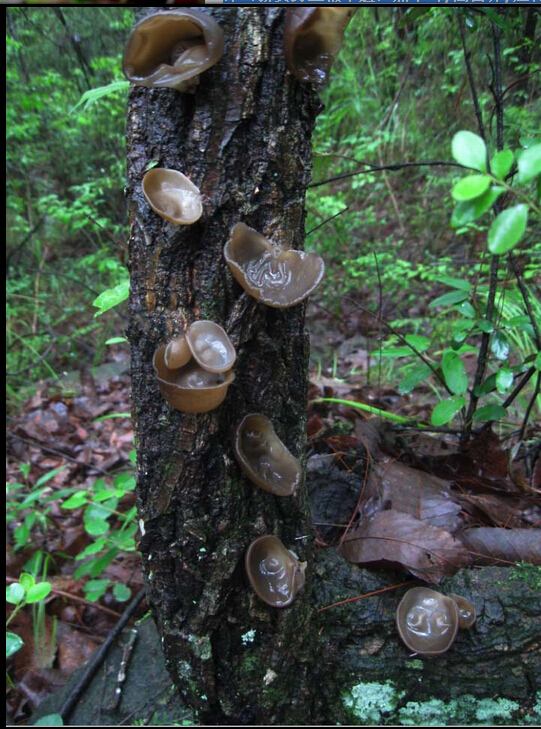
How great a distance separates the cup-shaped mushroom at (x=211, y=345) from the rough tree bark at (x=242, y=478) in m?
0.04

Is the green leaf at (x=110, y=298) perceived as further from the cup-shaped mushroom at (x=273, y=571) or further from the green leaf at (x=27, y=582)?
the green leaf at (x=27, y=582)

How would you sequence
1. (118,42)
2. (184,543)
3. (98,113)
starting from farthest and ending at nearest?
(98,113), (118,42), (184,543)

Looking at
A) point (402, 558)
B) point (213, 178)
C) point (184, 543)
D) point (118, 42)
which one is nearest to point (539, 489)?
point (402, 558)

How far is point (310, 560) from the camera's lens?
1741 mm

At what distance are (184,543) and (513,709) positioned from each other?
1.23 m

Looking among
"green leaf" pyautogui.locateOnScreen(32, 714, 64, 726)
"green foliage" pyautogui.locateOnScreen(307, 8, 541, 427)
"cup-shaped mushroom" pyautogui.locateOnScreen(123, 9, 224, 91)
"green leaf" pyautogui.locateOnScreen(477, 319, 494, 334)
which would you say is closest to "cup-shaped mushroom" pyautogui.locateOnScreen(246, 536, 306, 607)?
"green leaf" pyautogui.locateOnScreen(32, 714, 64, 726)

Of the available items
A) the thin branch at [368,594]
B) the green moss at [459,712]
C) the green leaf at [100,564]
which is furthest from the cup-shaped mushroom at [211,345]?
the green leaf at [100,564]

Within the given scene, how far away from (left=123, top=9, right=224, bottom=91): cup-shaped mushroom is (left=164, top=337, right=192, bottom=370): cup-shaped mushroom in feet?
2.14

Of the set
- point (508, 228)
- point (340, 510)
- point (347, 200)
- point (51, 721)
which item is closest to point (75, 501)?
point (51, 721)

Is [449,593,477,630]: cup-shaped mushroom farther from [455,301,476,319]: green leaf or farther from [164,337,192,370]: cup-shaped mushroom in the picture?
[164,337,192,370]: cup-shaped mushroom

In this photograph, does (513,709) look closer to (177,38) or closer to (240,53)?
(240,53)

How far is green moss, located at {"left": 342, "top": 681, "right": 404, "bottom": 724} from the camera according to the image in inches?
66.1

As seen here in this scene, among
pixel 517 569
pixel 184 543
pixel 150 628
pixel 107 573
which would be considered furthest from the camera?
pixel 107 573

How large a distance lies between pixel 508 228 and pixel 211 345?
792mm
